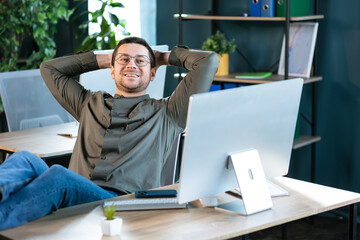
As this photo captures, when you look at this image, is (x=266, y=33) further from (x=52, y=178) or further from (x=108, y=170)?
(x=52, y=178)

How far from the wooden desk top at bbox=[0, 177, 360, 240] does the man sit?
0.36 metres

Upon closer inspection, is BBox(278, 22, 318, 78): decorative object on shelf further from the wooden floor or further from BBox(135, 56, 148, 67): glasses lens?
BBox(135, 56, 148, 67): glasses lens

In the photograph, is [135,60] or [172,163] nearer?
[135,60]

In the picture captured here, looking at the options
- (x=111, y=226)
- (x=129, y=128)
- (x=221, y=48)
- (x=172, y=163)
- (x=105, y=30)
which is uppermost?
(x=105, y=30)

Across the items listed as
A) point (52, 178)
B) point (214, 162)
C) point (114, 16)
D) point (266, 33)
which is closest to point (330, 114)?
point (266, 33)

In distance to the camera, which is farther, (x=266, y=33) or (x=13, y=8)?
(x=13, y=8)

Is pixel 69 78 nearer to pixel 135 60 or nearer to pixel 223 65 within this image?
pixel 135 60

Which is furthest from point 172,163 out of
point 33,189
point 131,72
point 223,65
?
point 223,65

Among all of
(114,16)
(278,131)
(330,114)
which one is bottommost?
(330,114)

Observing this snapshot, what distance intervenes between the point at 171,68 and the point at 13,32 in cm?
133

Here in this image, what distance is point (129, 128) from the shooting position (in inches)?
104

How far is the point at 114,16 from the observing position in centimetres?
484

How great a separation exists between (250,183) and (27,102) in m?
2.16

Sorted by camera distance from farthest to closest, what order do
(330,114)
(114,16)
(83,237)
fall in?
(114,16) < (330,114) < (83,237)
